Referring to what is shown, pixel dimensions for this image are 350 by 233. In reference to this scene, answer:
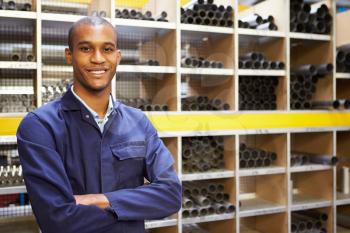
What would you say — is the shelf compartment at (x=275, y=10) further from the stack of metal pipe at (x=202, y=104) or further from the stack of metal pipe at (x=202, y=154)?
the stack of metal pipe at (x=202, y=154)

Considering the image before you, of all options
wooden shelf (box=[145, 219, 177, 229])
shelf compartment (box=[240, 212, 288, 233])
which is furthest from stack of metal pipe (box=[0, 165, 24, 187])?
shelf compartment (box=[240, 212, 288, 233])

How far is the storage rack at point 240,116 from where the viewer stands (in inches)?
113

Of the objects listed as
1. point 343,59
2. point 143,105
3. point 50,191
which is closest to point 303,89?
point 343,59

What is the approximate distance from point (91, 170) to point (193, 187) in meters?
1.90

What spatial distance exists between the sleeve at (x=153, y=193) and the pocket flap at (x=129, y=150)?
0.05 meters

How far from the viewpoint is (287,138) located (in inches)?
129

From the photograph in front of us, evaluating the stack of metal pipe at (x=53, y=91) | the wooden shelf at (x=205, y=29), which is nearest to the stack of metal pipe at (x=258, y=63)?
the wooden shelf at (x=205, y=29)

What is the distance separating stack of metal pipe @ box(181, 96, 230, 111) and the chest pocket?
1613mm

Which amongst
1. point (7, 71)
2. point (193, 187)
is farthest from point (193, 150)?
point (7, 71)

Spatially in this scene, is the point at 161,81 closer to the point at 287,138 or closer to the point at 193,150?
the point at 193,150

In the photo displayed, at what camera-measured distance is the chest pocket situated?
1.45 meters

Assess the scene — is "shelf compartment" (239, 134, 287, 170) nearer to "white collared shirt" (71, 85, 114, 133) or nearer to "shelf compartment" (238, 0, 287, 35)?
"shelf compartment" (238, 0, 287, 35)

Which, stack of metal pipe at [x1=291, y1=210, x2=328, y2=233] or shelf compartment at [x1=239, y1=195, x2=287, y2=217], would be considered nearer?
shelf compartment at [x1=239, y1=195, x2=287, y2=217]

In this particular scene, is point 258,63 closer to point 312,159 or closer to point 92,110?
point 312,159
